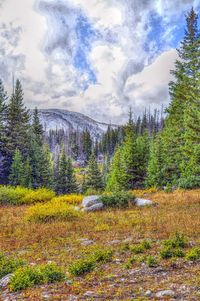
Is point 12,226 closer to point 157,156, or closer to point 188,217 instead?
point 188,217

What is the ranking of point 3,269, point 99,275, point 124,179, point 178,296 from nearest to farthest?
point 178,296
point 99,275
point 3,269
point 124,179

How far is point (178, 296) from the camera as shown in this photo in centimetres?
482

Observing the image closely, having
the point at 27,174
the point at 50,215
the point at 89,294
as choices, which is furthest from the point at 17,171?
the point at 89,294

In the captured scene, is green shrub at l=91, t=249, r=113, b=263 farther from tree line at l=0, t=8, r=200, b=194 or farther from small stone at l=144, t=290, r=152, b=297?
tree line at l=0, t=8, r=200, b=194

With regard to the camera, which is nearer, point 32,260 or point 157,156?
point 32,260

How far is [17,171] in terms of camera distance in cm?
3806

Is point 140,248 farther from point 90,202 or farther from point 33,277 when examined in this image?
point 90,202

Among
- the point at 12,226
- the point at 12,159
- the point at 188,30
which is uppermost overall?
the point at 188,30

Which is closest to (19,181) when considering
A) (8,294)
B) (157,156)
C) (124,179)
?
(124,179)

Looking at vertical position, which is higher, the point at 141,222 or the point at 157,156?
the point at 157,156

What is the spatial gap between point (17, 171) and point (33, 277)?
33.3 meters

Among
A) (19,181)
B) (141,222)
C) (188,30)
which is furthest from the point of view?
(19,181)

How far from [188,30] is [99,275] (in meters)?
27.7

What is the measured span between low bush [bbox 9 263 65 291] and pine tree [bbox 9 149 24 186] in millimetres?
32110
